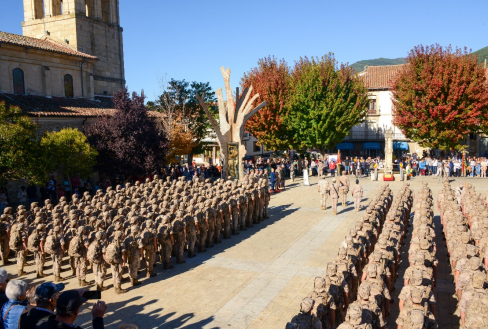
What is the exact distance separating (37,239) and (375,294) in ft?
26.9

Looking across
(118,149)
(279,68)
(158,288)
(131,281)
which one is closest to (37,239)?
(131,281)

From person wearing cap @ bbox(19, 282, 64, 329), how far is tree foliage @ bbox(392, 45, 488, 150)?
28.8 meters

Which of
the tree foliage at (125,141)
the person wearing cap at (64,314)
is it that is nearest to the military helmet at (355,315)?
the person wearing cap at (64,314)

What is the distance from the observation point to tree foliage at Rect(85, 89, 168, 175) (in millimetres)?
22266

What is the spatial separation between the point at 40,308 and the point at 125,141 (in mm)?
18760

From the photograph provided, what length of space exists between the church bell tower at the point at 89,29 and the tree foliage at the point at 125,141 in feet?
39.2

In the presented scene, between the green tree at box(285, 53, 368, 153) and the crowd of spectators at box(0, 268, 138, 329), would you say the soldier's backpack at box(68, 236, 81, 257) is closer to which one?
the crowd of spectators at box(0, 268, 138, 329)

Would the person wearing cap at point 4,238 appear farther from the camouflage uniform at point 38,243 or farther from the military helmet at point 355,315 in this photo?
the military helmet at point 355,315

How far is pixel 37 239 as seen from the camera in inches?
403

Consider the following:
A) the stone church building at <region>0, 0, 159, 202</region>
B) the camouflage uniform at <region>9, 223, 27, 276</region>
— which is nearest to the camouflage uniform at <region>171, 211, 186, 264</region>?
the camouflage uniform at <region>9, 223, 27, 276</region>

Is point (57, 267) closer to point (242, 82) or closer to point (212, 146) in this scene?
point (242, 82)

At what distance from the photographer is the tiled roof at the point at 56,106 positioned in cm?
2263

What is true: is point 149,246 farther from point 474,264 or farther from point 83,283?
point 474,264

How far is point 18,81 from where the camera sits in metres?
25.3
